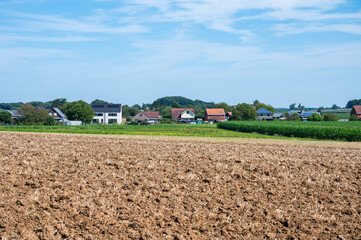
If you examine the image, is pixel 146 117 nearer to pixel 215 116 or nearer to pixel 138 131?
pixel 215 116

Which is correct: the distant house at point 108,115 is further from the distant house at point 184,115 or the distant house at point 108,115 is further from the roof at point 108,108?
the distant house at point 184,115

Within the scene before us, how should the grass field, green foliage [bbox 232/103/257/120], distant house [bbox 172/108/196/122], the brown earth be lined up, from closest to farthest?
the brown earth, the grass field, green foliage [bbox 232/103/257/120], distant house [bbox 172/108/196/122]

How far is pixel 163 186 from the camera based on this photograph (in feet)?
43.4

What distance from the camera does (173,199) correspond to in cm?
1205

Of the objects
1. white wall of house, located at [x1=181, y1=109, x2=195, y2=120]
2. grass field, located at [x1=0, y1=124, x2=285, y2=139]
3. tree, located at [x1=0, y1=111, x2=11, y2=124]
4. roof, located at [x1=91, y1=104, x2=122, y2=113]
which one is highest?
roof, located at [x1=91, y1=104, x2=122, y2=113]

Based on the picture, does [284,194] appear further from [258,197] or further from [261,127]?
[261,127]

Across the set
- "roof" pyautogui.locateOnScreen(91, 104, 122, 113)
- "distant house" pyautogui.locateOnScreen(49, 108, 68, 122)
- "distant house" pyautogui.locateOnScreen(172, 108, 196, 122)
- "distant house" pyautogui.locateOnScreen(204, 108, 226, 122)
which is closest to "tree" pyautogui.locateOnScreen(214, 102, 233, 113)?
"distant house" pyautogui.locateOnScreen(172, 108, 196, 122)

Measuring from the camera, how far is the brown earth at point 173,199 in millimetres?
10180

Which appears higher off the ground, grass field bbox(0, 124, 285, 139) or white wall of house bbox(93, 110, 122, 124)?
white wall of house bbox(93, 110, 122, 124)

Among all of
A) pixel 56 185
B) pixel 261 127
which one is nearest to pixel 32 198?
pixel 56 185

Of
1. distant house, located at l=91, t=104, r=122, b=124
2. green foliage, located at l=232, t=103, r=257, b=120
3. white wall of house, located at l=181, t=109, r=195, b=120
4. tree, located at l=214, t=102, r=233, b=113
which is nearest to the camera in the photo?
green foliage, located at l=232, t=103, r=257, b=120

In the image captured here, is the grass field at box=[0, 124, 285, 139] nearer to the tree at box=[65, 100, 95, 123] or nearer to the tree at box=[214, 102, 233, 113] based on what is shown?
the tree at box=[65, 100, 95, 123]

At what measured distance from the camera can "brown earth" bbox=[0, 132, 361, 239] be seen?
33.4 feet

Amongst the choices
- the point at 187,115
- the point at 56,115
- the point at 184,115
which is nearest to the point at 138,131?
the point at 56,115
